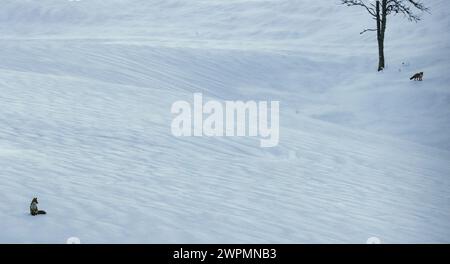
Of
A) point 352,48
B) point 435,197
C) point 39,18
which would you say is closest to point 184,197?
point 435,197

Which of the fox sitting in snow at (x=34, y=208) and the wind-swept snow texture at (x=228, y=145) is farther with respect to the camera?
the wind-swept snow texture at (x=228, y=145)

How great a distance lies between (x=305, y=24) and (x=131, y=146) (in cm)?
2538

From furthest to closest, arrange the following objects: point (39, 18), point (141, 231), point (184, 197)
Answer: point (39, 18), point (184, 197), point (141, 231)

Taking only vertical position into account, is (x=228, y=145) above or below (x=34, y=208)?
above

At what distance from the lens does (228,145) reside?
11695 mm

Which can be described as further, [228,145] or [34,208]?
[228,145]

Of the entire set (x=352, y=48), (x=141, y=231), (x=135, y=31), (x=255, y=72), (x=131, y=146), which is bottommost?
(x=141, y=231)

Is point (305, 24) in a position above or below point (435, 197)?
above

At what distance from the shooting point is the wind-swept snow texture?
6910 mm

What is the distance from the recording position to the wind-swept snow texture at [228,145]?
691cm

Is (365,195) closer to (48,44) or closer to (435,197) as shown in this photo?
(435,197)

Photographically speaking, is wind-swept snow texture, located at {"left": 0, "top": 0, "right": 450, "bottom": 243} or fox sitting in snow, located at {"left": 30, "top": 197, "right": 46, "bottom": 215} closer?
fox sitting in snow, located at {"left": 30, "top": 197, "right": 46, "bottom": 215}

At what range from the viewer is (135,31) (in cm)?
3403

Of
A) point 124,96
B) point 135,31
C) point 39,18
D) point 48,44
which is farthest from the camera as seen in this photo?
point 39,18
